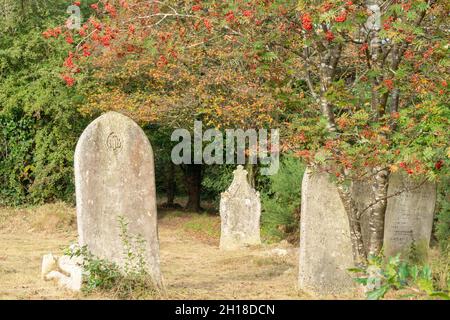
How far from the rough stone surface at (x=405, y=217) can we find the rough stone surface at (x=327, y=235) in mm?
1182

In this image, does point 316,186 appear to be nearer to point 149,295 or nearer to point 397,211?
point 397,211

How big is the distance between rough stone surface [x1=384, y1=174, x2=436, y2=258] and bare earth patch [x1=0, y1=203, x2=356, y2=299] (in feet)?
4.83

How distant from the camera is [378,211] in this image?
28.3ft

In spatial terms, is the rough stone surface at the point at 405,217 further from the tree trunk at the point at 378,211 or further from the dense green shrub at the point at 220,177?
the dense green shrub at the point at 220,177

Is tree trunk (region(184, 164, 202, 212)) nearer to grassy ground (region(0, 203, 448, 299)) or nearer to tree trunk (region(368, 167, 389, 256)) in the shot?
grassy ground (region(0, 203, 448, 299))

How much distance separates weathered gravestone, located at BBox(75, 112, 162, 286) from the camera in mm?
8859

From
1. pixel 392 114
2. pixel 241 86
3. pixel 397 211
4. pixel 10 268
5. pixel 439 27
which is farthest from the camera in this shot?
pixel 241 86

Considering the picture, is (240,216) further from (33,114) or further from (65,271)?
(33,114)

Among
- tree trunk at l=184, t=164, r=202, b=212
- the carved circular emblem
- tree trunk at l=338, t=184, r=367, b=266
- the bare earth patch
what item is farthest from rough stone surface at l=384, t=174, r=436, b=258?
tree trunk at l=184, t=164, r=202, b=212

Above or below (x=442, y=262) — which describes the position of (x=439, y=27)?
above

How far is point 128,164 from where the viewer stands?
8.92m

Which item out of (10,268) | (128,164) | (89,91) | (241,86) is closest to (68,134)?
(89,91)

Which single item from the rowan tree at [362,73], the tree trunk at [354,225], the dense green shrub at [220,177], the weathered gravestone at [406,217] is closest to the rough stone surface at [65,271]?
the rowan tree at [362,73]

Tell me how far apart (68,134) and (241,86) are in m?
5.83
